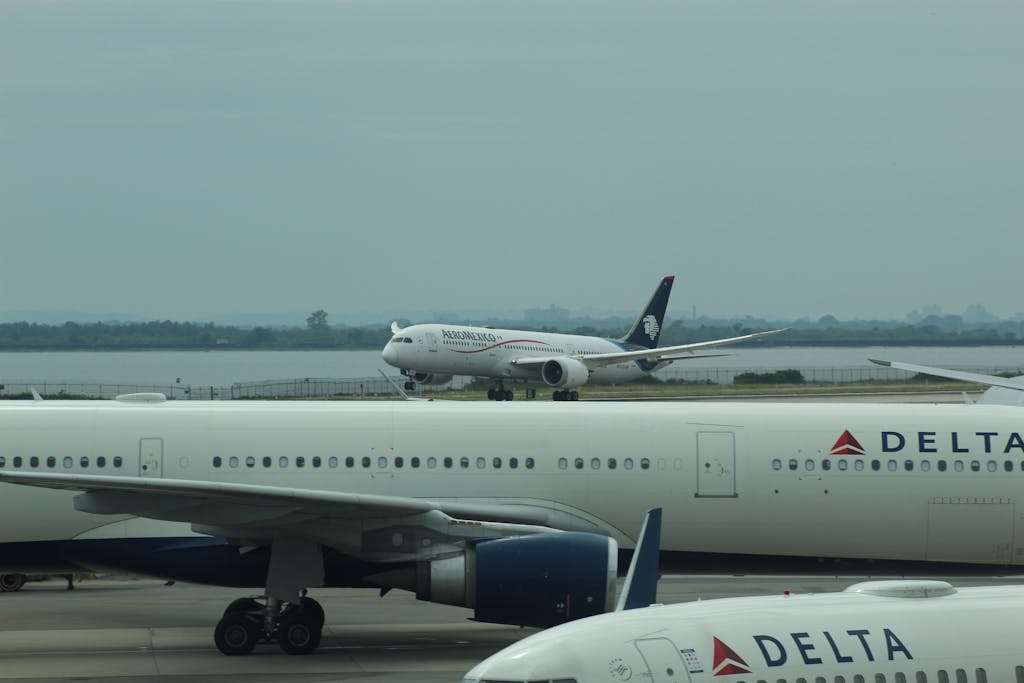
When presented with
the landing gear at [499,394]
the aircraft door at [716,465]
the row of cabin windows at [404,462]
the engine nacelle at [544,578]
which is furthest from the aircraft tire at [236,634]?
the landing gear at [499,394]

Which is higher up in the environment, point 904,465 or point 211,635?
point 904,465

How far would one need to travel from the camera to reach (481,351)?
72.9 metres

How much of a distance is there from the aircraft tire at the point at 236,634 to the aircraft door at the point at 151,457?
7.70 feet

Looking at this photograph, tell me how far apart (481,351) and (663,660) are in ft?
207

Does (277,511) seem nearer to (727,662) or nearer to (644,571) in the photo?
(644,571)

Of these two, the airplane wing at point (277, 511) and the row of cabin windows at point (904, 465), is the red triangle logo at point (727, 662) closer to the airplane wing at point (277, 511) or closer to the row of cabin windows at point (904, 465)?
the airplane wing at point (277, 511)

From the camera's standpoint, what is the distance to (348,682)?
17.8m

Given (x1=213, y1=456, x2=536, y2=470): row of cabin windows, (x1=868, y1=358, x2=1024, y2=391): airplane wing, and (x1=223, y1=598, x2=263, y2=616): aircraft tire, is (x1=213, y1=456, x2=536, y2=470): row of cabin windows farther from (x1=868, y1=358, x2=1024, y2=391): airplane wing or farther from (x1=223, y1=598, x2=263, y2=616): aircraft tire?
(x1=868, y1=358, x2=1024, y2=391): airplane wing

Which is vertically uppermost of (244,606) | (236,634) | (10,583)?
(244,606)

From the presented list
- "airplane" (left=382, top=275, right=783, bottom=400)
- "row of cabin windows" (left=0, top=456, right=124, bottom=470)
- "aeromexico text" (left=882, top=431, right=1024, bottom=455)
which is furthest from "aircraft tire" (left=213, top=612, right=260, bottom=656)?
"airplane" (left=382, top=275, right=783, bottom=400)

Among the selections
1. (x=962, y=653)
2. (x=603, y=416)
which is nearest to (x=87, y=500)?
(x=603, y=416)

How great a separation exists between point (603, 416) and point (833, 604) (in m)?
10.2

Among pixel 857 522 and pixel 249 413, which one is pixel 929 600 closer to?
pixel 857 522

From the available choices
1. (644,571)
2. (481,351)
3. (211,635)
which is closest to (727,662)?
(644,571)
